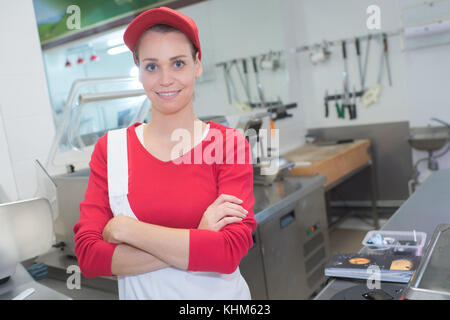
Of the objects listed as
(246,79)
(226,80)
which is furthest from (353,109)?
(226,80)

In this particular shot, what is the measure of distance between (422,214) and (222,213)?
1000 millimetres

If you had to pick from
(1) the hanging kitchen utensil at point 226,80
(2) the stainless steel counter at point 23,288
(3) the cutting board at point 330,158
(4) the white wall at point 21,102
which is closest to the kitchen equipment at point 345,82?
(3) the cutting board at point 330,158

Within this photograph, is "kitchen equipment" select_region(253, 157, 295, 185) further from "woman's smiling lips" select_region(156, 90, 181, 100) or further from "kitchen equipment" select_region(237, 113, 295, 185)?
"woman's smiling lips" select_region(156, 90, 181, 100)

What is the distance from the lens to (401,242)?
122cm

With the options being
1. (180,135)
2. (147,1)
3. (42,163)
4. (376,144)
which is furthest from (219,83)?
(180,135)

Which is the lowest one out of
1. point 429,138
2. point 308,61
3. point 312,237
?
point 312,237

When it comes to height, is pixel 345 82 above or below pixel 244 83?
below

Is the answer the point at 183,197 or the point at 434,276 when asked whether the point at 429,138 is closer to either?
the point at 434,276

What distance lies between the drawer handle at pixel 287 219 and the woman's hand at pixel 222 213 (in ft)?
4.26

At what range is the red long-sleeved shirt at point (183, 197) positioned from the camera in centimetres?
90

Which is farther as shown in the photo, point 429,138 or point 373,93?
point 373,93

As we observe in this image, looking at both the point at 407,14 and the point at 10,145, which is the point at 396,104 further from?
the point at 10,145

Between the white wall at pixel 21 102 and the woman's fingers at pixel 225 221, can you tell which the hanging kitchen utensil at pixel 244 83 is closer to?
the white wall at pixel 21 102

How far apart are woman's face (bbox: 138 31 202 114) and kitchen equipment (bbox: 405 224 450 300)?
1.95ft
